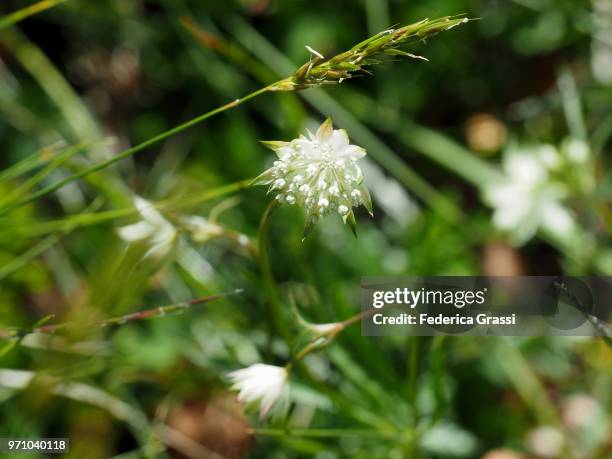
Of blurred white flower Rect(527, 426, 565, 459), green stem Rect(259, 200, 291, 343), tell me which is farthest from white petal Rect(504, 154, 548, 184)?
green stem Rect(259, 200, 291, 343)

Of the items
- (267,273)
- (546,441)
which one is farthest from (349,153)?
(546,441)

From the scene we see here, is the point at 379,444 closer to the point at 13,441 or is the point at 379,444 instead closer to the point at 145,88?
the point at 13,441

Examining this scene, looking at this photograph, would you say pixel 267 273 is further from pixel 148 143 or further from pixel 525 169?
pixel 525 169

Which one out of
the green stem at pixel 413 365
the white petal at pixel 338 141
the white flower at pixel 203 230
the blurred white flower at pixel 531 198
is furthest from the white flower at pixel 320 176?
the blurred white flower at pixel 531 198

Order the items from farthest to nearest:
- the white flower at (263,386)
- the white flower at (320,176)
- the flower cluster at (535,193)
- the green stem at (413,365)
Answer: the flower cluster at (535,193) → the green stem at (413,365) → the white flower at (263,386) → the white flower at (320,176)

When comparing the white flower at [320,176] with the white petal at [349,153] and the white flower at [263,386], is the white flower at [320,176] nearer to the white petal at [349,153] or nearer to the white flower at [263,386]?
the white petal at [349,153]

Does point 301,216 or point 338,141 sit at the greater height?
point 301,216
